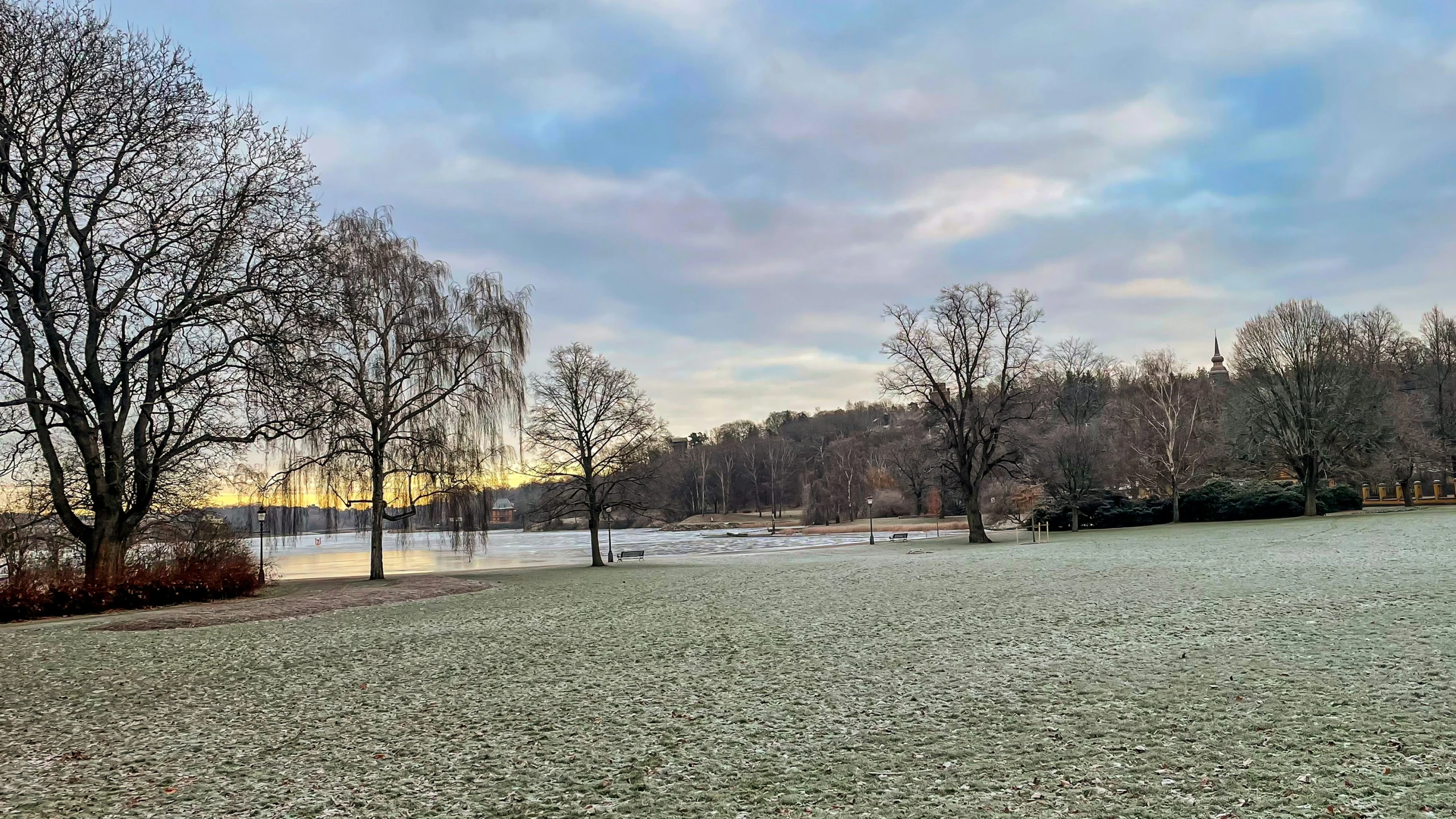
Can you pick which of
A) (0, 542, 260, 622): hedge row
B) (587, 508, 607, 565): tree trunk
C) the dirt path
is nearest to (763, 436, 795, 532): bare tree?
(587, 508, 607, 565): tree trunk

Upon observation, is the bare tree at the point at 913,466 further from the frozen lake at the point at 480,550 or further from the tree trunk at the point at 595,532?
the tree trunk at the point at 595,532

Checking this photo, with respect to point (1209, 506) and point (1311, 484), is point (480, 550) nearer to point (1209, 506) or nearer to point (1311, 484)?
point (1209, 506)

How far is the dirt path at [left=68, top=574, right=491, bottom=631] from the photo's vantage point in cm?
1673

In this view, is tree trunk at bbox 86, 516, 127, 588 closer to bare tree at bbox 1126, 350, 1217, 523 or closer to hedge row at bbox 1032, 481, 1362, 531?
hedge row at bbox 1032, 481, 1362, 531

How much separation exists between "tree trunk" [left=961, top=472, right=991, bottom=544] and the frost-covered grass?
2637 centimetres

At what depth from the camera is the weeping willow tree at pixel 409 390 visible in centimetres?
2520

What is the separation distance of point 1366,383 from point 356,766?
55.0m

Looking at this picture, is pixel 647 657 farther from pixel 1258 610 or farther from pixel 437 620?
pixel 1258 610

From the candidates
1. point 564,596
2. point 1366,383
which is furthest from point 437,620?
point 1366,383

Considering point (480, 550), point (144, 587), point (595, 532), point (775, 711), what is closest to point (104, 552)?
point (144, 587)

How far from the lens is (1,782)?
626cm

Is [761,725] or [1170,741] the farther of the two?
[761,725]

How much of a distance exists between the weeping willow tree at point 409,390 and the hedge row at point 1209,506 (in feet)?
112

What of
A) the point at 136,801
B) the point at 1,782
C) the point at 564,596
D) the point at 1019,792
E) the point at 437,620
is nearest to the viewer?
the point at 1019,792
